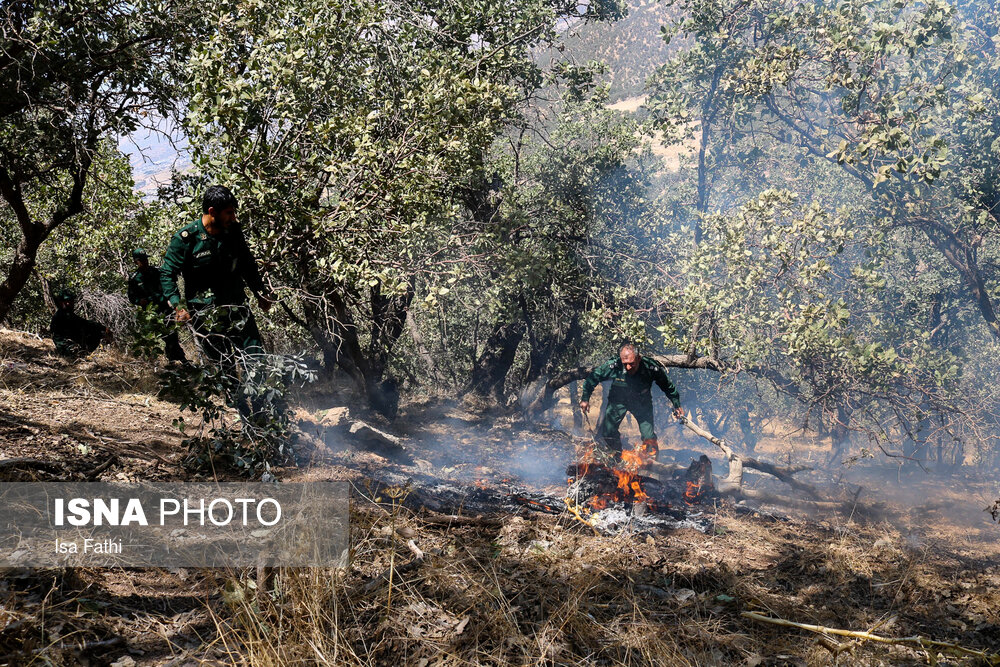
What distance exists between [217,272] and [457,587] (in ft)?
9.59

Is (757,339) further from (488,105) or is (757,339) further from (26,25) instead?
(26,25)

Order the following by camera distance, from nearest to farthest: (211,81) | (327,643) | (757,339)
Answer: (327,643)
(211,81)
(757,339)

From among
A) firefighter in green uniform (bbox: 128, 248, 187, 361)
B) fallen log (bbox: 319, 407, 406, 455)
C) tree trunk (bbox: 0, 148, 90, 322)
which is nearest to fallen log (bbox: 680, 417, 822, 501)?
fallen log (bbox: 319, 407, 406, 455)

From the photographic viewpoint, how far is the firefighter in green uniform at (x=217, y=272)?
4430 millimetres

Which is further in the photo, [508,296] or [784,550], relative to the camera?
[508,296]

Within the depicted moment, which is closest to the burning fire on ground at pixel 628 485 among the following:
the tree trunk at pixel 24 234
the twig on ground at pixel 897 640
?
the twig on ground at pixel 897 640

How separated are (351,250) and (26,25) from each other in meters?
3.79

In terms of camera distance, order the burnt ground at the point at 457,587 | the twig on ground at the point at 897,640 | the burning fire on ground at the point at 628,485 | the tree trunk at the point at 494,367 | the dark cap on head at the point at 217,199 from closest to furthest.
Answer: the burnt ground at the point at 457,587
the twig on ground at the point at 897,640
the dark cap on head at the point at 217,199
the burning fire on ground at the point at 628,485
the tree trunk at the point at 494,367

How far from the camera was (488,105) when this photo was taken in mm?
6809

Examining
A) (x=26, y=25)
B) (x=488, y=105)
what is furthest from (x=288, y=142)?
(x=26, y=25)

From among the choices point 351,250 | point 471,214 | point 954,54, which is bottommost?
point 351,250

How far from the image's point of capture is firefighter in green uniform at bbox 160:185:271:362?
443 centimetres

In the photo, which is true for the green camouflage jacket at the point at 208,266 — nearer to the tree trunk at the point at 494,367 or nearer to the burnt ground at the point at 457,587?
the burnt ground at the point at 457,587

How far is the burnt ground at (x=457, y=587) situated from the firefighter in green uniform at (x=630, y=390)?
1.36 metres
